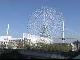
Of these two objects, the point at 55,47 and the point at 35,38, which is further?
the point at 35,38

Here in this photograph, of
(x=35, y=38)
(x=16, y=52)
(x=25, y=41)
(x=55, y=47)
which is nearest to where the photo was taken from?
(x=16, y=52)

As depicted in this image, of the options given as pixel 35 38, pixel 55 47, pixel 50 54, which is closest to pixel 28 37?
pixel 35 38

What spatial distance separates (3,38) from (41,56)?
85822mm

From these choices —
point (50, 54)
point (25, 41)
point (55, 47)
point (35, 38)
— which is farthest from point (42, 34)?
point (35, 38)

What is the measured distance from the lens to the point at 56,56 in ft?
165

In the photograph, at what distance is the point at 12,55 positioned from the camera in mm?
57000

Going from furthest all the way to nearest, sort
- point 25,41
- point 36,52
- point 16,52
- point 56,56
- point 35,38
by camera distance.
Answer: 1. point 35,38
2. point 25,41
3. point 16,52
4. point 36,52
5. point 56,56

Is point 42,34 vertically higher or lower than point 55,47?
higher

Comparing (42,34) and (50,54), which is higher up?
(42,34)

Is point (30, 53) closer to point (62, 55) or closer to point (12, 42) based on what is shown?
point (62, 55)

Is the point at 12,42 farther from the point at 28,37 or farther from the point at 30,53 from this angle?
the point at 30,53

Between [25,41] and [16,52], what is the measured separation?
6221 cm

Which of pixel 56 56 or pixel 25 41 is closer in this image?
pixel 56 56

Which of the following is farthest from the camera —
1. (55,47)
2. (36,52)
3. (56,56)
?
(55,47)
